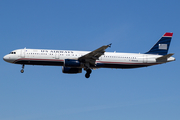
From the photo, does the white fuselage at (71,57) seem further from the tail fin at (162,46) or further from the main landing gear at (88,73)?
the tail fin at (162,46)

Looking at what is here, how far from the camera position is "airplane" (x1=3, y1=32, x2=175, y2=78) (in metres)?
52.4

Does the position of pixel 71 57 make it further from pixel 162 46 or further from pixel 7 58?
pixel 162 46

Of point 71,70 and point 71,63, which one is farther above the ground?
point 71,63

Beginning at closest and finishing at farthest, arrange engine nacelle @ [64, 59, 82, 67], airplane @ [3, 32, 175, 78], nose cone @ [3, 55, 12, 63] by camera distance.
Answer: engine nacelle @ [64, 59, 82, 67], airplane @ [3, 32, 175, 78], nose cone @ [3, 55, 12, 63]

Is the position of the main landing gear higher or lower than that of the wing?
lower

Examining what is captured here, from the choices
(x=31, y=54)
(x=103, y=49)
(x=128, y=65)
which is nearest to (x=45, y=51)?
(x=31, y=54)

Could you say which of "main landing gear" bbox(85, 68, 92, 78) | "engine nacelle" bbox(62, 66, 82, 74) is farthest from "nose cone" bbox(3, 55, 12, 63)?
"main landing gear" bbox(85, 68, 92, 78)

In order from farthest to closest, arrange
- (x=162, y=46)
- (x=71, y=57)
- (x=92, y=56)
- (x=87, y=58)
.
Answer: (x=162, y=46), (x=71, y=57), (x=87, y=58), (x=92, y=56)

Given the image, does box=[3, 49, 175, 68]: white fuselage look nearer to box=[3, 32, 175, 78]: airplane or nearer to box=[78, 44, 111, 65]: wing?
box=[3, 32, 175, 78]: airplane

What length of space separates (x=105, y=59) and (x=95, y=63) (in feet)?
5.77

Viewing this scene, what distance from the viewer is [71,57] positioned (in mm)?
53406

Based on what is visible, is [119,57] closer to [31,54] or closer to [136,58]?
[136,58]

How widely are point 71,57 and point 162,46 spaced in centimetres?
1654

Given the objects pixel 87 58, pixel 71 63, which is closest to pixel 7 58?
pixel 71 63
